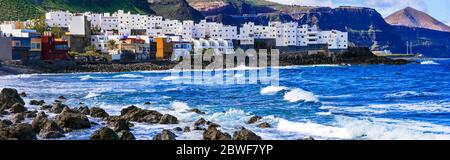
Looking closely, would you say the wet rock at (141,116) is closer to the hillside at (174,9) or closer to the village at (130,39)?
the village at (130,39)

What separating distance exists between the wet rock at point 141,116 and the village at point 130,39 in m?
27.3

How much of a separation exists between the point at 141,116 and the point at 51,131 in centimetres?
252

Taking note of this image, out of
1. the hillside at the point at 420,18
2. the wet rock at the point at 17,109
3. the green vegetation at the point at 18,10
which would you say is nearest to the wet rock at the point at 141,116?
the wet rock at the point at 17,109

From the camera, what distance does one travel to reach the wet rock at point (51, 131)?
777 centimetres

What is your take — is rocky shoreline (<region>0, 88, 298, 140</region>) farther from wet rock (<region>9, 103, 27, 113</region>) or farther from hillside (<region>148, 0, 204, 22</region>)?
hillside (<region>148, 0, 204, 22</region>)

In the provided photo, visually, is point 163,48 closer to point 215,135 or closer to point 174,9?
point 174,9

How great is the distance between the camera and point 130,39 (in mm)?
48438

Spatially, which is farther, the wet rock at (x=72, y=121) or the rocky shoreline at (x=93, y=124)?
the wet rock at (x=72, y=121)

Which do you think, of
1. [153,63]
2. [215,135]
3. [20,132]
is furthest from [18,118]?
[153,63]

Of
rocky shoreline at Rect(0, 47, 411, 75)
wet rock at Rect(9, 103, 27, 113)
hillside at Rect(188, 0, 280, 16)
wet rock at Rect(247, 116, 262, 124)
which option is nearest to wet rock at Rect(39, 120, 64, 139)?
wet rock at Rect(247, 116, 262, 124)

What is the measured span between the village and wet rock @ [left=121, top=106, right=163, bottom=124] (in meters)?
27.3
